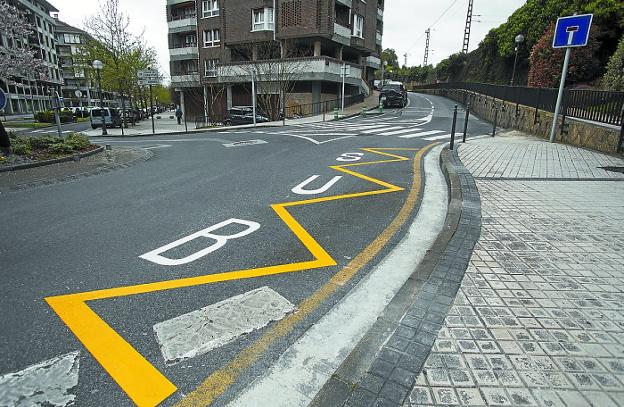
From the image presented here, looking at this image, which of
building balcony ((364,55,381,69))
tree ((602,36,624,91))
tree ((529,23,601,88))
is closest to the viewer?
tree ((602,36,624,91))

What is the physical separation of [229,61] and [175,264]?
129 feet

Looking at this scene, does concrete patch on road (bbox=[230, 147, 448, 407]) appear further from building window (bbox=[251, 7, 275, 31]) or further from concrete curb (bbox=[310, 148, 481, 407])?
building window (bbox=[251, 7, 275, 31])

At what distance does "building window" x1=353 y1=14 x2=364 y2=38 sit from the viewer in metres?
37.6

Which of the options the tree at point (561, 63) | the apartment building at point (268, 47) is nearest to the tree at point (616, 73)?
the tree at point (561, 63)

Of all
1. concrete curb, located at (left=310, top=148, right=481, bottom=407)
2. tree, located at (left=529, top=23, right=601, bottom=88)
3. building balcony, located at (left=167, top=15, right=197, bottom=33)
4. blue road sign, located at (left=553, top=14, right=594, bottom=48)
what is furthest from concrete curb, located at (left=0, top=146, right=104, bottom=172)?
building balcony, located at (left=167, top=15, right=197, bottom=33)

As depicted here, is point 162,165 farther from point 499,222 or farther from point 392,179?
point 499,222

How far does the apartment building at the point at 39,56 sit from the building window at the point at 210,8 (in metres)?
29.8

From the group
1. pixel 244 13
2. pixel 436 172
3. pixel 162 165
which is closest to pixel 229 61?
pixel 244 13

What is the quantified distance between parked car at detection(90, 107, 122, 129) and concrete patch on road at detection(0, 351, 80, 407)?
116 ft

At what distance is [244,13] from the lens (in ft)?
117

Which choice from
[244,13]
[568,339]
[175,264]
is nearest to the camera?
[568,339]

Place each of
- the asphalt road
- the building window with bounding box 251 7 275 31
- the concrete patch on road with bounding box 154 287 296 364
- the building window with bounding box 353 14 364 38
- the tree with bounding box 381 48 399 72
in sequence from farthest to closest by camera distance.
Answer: the tree with bounding box 381 48 399 72 → the building window with bounding box 353 14 364 38 → the building window with bounding box 251 7 275 31 → the concrete patch on road with bounding box 154 287 296 364 → the asphalt road

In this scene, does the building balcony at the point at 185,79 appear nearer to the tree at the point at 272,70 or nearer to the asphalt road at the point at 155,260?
the tree at the point at 272,70

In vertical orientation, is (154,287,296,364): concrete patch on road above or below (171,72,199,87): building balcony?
below
